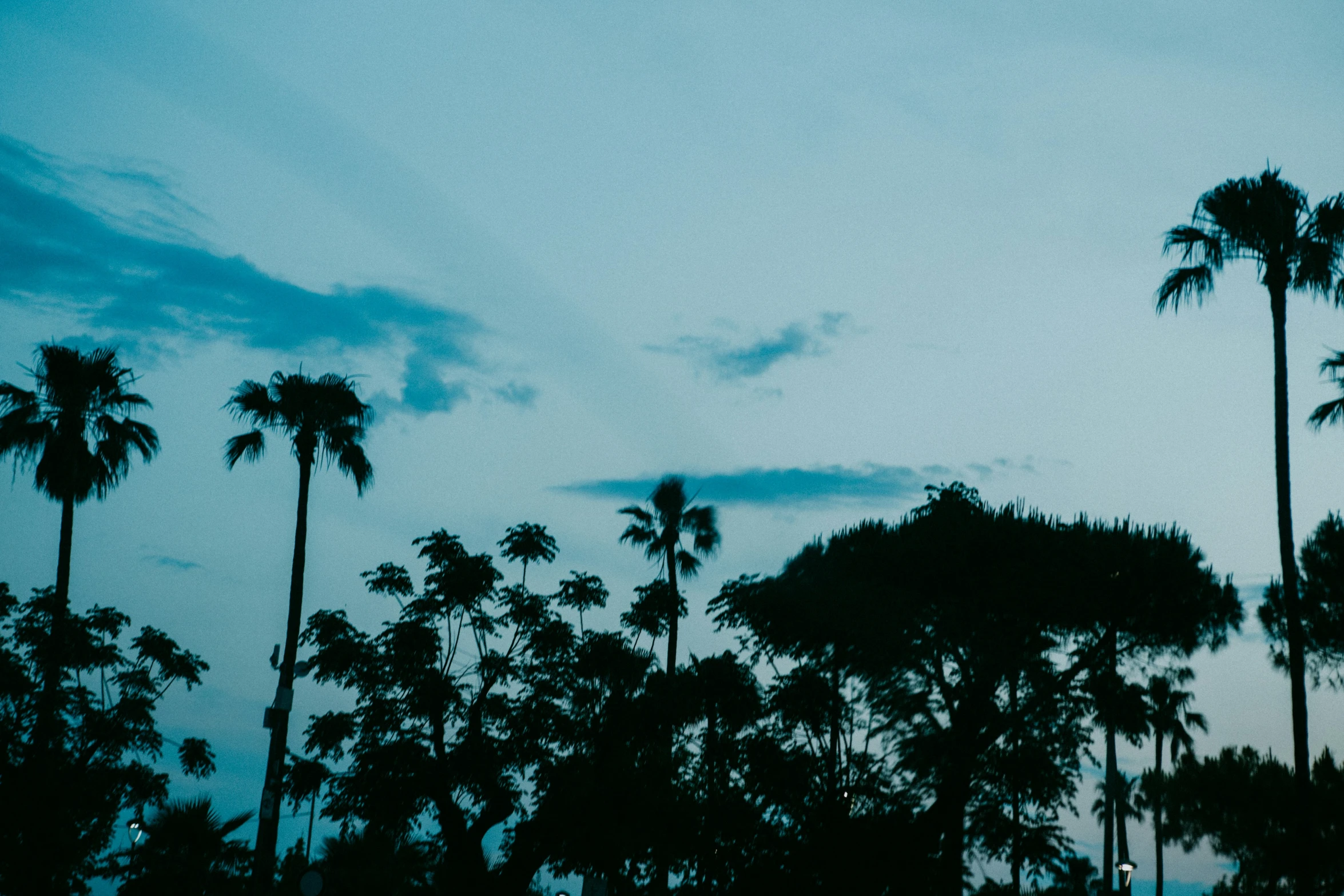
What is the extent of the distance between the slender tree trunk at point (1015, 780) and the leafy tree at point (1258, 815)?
6293 millimetres

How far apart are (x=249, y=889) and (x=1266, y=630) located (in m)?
29.7

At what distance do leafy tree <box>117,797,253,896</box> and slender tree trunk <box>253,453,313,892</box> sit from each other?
1.20 m

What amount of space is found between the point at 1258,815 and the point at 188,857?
1125 inches

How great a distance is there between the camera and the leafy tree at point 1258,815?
1121 inches

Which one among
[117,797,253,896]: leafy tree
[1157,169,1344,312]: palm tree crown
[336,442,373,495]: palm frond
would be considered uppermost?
[1157,169,1344,312]: palm tree crown

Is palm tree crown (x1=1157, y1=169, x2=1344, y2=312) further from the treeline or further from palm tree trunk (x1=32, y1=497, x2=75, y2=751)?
palm tree trunk (x1=32, y1=497, x2=75, y2=751)

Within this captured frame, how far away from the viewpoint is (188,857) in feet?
69.1

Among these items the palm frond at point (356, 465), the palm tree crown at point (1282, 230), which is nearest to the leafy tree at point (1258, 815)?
the palm tree crown at point (1282, 230)

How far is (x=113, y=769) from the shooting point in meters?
28.3

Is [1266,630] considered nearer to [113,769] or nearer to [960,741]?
[960,741]

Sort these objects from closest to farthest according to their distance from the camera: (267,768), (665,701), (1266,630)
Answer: (267,768) → (665,701) → (1266,630)

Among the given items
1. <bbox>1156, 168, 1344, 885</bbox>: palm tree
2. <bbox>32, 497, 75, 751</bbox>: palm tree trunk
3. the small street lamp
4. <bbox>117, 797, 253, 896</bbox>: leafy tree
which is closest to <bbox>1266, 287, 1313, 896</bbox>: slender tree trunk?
<bbox>1156, 168, 1344, 885</bbox>: palm tree

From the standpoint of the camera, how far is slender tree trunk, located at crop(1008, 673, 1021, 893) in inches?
1039

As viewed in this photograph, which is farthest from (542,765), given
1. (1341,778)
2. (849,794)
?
(1341,778)
